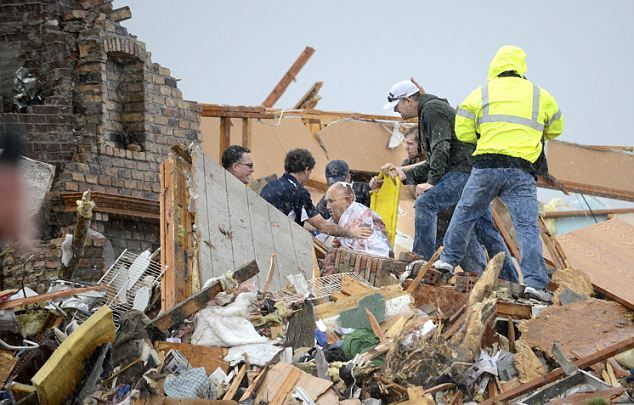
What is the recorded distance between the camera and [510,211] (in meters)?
8.54

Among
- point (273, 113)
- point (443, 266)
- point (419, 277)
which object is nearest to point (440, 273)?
point (443, 266)

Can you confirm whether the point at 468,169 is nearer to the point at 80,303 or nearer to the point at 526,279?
the point at 526,279

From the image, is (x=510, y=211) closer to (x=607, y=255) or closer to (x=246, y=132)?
(x=607, y=255)

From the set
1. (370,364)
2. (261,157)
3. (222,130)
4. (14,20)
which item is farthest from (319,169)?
(370,364)

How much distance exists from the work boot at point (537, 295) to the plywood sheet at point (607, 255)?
483 millimetres

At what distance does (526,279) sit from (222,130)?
590cm

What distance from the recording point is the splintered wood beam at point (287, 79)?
18.6 meters

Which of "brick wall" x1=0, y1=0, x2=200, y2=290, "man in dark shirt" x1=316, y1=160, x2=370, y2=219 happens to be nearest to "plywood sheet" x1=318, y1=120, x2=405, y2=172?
"brick wall" x1=0, y1=0, x2=200, y2=290

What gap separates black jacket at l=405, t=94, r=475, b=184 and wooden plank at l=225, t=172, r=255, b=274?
1575mm

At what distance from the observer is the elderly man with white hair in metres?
9.72

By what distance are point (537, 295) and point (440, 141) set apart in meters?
1.76

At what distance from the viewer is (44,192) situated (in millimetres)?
11312

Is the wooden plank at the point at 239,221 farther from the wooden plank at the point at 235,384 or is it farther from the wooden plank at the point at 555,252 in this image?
the wooden plank at the point at 555,252

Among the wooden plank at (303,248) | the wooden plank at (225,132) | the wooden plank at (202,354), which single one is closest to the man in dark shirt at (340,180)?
the wooden plank at (303,248)
